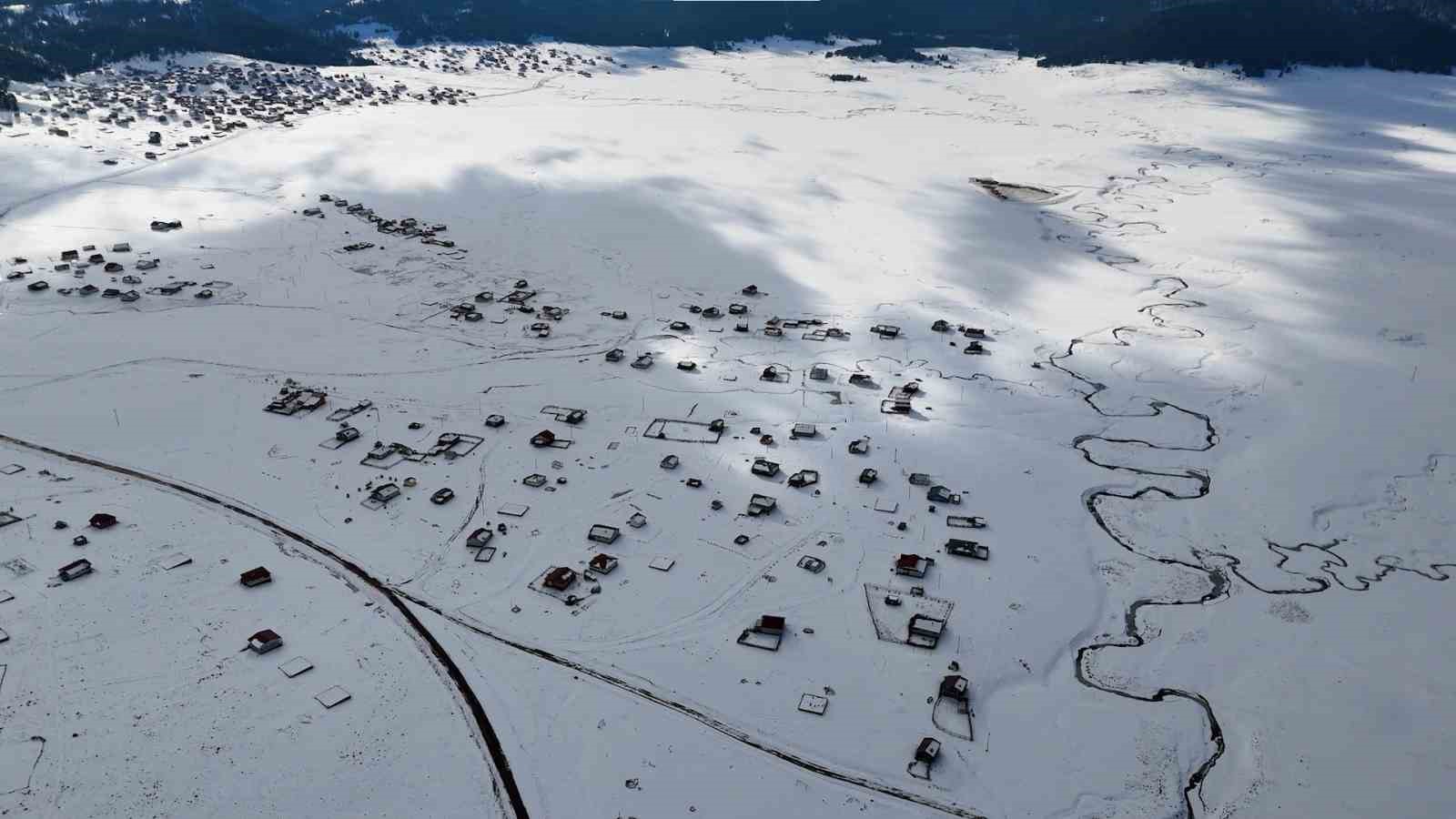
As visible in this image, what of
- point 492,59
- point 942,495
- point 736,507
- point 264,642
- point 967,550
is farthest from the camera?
point 492,59

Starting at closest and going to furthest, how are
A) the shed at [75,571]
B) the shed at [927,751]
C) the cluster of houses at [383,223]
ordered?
the shed at [927,751] < the shed at [75,571] < the cluster of houses at [383,223]

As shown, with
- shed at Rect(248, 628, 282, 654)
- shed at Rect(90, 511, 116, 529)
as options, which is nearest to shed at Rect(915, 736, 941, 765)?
shed at Rect(248, 628, 282, 654)

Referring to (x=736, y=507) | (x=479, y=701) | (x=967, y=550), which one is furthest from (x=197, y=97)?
(x=967, y=550)

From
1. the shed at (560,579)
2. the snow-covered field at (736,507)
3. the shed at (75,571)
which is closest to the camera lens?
the snow-covered field at (736,507)

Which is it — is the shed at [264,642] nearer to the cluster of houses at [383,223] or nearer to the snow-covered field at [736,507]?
the snow-covered field at [736,507]

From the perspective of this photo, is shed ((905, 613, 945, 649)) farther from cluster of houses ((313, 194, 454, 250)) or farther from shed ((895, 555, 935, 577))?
cluster of houses ((313, 194, 454, 250))

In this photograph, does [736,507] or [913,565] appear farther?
[736,507]

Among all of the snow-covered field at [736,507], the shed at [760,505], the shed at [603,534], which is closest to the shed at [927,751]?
the snow-covered field at [736,507]

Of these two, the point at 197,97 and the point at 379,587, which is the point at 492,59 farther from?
the point at 379,587

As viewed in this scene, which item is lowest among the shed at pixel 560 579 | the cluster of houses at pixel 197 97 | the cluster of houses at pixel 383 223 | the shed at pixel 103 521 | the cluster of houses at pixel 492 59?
the shed at pixel 560 579
